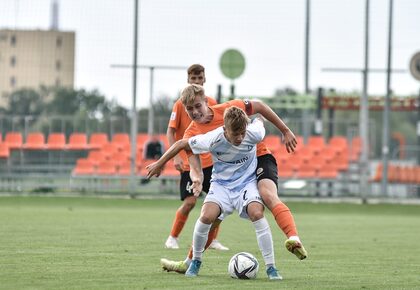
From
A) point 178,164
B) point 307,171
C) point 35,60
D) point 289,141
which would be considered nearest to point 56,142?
point 35,60

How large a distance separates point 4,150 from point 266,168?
25039 millimetres

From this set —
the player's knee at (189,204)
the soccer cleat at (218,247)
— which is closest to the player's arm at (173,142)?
the player's knee at (189,204)

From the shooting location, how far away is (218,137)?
1027cm

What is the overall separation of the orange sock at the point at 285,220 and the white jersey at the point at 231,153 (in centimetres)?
41

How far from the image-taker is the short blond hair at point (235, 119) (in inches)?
392

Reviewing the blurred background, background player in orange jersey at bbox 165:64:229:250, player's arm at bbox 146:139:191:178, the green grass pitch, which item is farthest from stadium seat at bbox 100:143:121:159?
player's arm at bbox 146:139:191:178

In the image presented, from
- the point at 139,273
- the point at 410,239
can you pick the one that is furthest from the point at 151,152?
the point at 139,273

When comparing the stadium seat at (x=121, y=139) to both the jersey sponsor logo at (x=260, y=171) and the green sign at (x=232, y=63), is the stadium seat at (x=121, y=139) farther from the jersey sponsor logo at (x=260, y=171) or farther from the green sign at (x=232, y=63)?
the jersey sponsor logo at (x=260, y=171)

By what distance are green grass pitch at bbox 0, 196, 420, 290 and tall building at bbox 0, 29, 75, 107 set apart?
12.8 m

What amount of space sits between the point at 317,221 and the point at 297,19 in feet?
54.5

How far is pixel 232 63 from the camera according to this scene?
1305 inches

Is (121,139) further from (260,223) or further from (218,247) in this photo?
(260,223)

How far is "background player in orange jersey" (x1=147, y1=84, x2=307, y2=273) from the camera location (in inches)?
404

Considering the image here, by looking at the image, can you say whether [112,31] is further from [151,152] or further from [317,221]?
[317,221]
